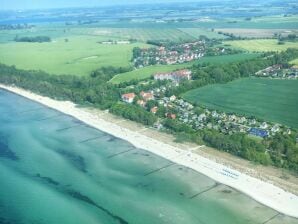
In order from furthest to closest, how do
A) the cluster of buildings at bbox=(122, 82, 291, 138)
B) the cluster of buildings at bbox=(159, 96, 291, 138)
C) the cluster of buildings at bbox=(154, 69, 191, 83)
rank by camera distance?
1. the cluster of buildings at bbox=(154, 69, 191, 83)
2. the cluster of buildings at bbox=(122, 82, 291, 138)
3. the cluster of buildings at bbox=(159, 96, 291, 138)

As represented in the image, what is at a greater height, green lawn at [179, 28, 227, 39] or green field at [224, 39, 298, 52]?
green field at [224, 39, 298, 52]

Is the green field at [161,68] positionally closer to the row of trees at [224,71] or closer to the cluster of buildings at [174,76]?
the cluster of buildings at [174,76]

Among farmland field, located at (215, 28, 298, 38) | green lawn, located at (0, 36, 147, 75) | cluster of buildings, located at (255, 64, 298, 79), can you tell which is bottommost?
green lawn, located at (0, 36, 147, 75)

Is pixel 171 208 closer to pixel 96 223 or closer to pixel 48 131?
pixel 96 223

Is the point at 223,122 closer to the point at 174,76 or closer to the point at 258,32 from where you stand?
the point at 174,76

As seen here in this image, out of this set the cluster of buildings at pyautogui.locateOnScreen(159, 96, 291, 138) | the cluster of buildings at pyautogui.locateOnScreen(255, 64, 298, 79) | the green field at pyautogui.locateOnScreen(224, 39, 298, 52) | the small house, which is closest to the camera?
the cluster of buildings at pyautogui.locateOnScreen(159, 96, 291, 138)

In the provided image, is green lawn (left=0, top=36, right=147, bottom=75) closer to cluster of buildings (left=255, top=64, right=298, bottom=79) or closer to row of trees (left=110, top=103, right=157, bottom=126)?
row of trees (left=110, top=103, right=157, bottom=126)

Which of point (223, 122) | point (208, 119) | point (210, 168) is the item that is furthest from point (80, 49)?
point (210, 168)

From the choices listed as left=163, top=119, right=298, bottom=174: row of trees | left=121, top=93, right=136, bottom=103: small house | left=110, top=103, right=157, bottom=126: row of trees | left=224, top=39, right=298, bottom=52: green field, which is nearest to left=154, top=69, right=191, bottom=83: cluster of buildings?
left=121, top=93, right=136, bottom=103: small house

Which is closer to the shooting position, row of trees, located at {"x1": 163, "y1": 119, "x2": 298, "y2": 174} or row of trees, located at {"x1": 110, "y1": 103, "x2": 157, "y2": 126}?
row of trees, located at {"x1": 163, "y1": 119, "x2": 298, "y2": 174}
